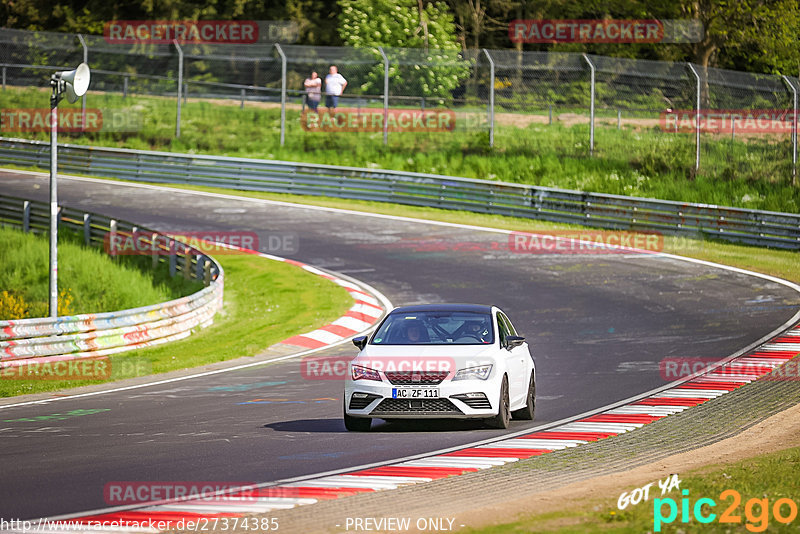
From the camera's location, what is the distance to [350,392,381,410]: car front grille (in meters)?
11.5

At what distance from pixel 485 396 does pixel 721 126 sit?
24325 mm

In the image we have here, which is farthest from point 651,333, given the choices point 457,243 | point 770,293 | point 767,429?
point 457,243

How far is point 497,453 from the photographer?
1057cm

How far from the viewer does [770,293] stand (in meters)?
22.5

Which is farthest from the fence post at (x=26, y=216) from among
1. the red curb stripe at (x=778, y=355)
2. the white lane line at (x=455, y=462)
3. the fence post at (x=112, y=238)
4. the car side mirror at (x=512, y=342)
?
the white lane line at (x=455, y=462)

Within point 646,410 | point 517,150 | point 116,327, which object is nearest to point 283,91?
point 517,150

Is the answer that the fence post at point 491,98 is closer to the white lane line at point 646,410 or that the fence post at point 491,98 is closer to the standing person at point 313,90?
the standing person at point 313,90

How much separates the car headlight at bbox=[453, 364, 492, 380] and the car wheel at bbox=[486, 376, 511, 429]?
23 centimetres

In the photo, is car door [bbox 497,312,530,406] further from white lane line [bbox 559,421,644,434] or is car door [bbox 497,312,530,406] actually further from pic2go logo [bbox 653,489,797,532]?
pic2go logo [bbox 653,489,797,532]

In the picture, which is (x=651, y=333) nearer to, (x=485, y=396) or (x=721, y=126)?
(x=485, y=396)

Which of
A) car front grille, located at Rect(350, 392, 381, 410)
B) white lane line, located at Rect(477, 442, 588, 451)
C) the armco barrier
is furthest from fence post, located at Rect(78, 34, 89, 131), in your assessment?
white lane line, located at Rect(477, 442, 588, 451)

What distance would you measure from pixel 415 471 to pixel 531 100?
2742 centimetres

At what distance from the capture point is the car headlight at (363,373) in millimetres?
11633

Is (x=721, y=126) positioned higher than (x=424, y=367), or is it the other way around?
(x=721, y=126)
